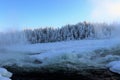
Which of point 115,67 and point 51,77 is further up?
point 115,67

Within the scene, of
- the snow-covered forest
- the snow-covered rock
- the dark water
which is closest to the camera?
the dark water

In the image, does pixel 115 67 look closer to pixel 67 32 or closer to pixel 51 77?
pixel 51 77

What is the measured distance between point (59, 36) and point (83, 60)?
5521 cm

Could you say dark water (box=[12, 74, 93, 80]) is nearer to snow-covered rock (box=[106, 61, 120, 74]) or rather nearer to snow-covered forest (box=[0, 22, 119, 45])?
snow-covered rock (box=[106, 61, 120, 74])

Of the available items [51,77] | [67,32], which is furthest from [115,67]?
[67,32]

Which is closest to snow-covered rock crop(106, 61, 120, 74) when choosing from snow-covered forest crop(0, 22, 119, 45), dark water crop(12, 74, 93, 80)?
dark water crop(12, 74, 93, 80)

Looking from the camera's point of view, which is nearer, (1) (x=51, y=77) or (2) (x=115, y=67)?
(1) (x=51, y=77)

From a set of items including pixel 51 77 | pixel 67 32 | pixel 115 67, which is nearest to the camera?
pixel 51 77

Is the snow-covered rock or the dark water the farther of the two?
the snow-covered rock

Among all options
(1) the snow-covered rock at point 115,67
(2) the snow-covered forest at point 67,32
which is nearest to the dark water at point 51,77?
(1) the snow-covered rock at point 115,67

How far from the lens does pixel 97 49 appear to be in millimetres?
33938

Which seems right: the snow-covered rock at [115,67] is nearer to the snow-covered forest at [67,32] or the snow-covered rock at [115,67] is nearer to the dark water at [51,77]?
the dark water at [51,77]

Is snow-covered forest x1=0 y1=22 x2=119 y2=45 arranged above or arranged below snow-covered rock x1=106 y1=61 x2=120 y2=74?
above

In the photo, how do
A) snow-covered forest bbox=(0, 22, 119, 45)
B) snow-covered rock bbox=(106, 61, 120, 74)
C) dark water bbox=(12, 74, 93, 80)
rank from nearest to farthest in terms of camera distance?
dark water bbox=(12, 74, 93, 80), snow-covered rock bbox=(106, 61, 120, 74), snow-covered forest bbox=(0, 22, 119, 45)
